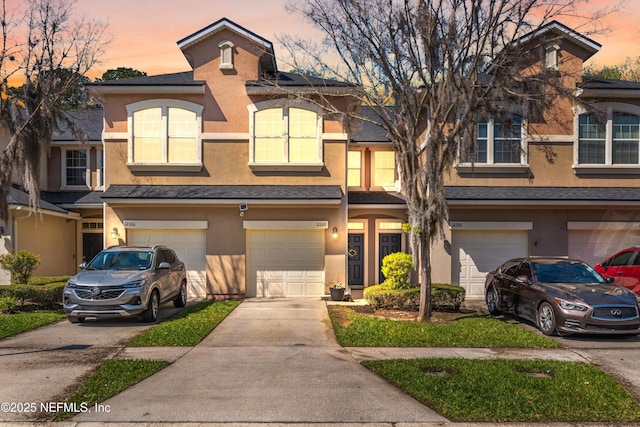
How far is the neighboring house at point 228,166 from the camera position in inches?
646

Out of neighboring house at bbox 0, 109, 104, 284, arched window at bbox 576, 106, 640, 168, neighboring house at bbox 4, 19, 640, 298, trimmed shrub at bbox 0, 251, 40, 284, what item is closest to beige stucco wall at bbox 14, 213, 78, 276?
neighboring house at bbox 0, 109, 104, 284

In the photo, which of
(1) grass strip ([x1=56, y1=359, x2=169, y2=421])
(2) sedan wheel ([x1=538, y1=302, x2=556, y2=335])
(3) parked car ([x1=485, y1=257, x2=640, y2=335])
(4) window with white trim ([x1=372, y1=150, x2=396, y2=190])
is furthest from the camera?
(4) window with white trim ([x1=372, y1=150, x2=396, y2=190])

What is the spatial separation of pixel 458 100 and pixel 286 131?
685 cm

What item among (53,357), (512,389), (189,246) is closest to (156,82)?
(189,246)

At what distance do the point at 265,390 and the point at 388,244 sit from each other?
40.9 feet

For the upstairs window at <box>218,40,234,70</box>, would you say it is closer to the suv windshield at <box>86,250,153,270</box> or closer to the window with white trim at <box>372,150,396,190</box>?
the window with white trim at <box>372,150,396,190</box>

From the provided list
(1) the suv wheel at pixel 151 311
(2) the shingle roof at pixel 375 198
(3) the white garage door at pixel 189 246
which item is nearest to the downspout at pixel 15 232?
(3) the white garage door at pixel 189 246

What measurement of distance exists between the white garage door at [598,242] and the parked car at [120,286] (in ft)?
42.3

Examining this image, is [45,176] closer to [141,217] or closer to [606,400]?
[141,217]

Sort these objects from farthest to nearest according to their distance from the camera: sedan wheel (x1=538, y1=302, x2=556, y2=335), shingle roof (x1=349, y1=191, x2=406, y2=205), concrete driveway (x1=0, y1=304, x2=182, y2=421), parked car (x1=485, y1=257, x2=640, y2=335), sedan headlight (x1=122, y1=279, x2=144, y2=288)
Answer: shingle roof (x1=349, y1=191, x2=406, y2=205) < sedan headlight (x1=122, y1=279, x2=144, y2=288) < sedan wheel (x1=538, y1=302, x2=556, y2=335) < parked car (x1=485, y1=257, x2=640, y2=335) < concrete driveway (x1=0, y1=304, x2=182, y2=421)

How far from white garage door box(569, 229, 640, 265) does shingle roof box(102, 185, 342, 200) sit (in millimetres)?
8029

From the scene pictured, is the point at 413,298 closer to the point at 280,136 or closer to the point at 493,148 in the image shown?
the point at 493,148

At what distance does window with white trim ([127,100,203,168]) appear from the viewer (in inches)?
650

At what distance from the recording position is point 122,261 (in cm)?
1265
